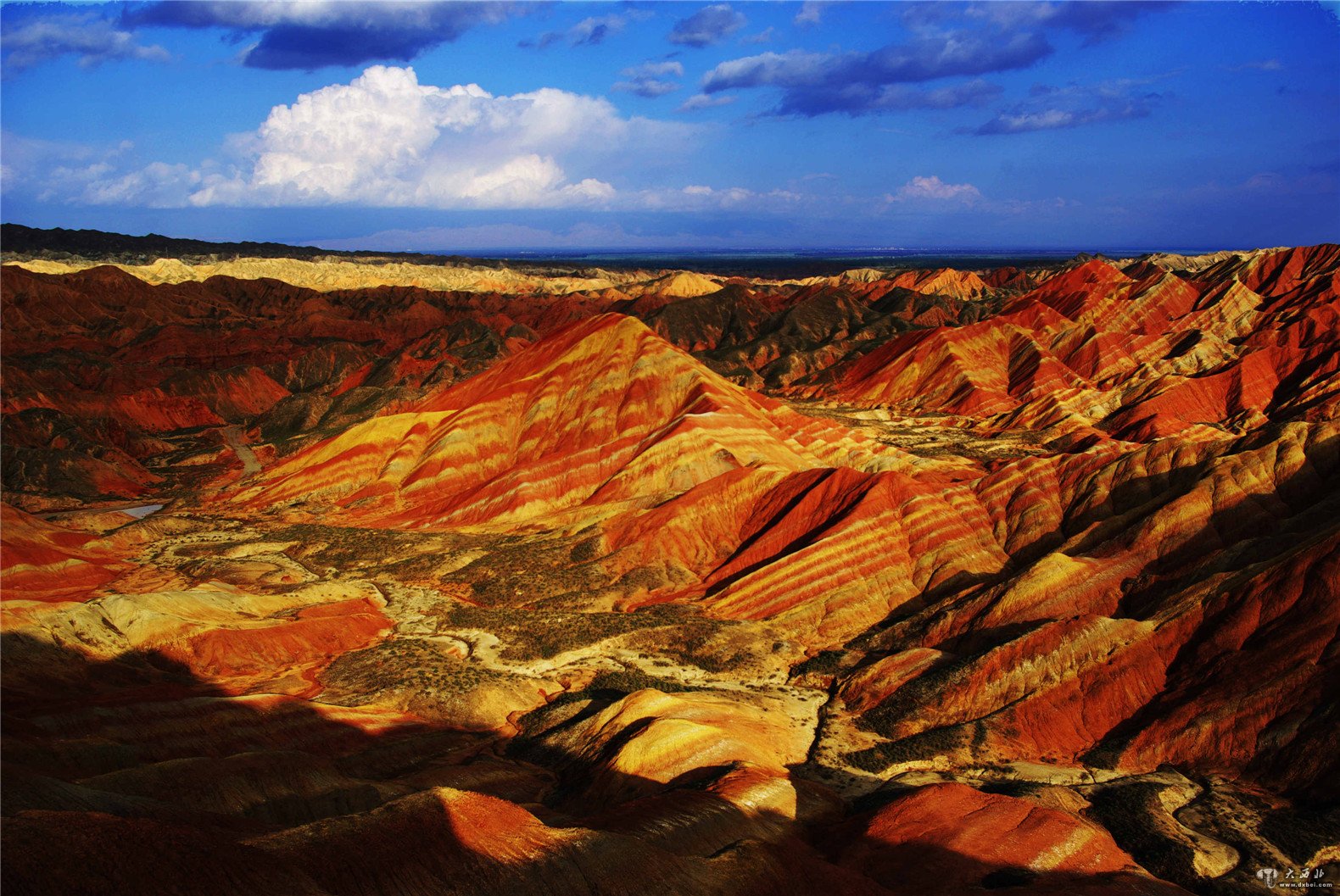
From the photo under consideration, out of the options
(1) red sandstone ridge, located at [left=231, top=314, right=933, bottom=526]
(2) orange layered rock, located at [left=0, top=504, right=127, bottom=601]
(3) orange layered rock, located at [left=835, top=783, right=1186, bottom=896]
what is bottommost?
(3) orange layered rock, located at [left=835, top=783, right=1186, bottom=896]

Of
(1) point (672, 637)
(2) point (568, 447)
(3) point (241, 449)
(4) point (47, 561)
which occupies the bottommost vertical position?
(1) point (672, 637)

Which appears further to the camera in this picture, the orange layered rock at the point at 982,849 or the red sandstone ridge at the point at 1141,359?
the red sandstone ridge at the point at 1141,359

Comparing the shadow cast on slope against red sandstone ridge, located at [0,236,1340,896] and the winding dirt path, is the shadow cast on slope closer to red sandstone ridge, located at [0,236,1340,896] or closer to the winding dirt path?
red sandstone ridge, located at [0,236,1340,896]

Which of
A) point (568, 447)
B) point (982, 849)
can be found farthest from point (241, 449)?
point (982, 849)

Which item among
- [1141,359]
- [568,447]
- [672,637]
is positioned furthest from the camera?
[1141,359]

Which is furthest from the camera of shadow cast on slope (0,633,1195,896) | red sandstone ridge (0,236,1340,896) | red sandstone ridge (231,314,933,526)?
red sandstone ridge (231,314,933,526)

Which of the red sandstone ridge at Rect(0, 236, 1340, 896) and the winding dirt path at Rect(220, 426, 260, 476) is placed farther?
the winding dirt path at Rect(220, 426, 260, 476)

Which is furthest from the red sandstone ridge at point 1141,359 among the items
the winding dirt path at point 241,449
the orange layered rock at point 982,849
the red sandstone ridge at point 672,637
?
the winding dirt path at point 241,449

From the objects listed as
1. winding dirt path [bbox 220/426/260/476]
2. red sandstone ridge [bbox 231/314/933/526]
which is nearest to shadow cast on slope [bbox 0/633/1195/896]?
red sandstone ridge [bbox 231/314/933/526]

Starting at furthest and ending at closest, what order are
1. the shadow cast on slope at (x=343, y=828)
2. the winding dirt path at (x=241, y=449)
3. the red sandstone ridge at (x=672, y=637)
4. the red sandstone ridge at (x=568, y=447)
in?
1. the winding dirt path at (x=241, y=449)
2. the red sandstone ridge at (x=568, y=447)
3. the red sandstone ridge at (x=672, y=637)
4. the shadow cast on slope at (x=343, y=828)

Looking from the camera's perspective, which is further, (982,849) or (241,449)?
(241,449)

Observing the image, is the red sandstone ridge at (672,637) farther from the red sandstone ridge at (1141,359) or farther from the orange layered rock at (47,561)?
the red sandstone ridge at (1141,359)

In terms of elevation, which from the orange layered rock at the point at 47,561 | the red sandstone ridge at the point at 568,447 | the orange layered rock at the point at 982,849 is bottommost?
the orange layered rock at the point at 982,849

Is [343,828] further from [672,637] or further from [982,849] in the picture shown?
[672,637]
